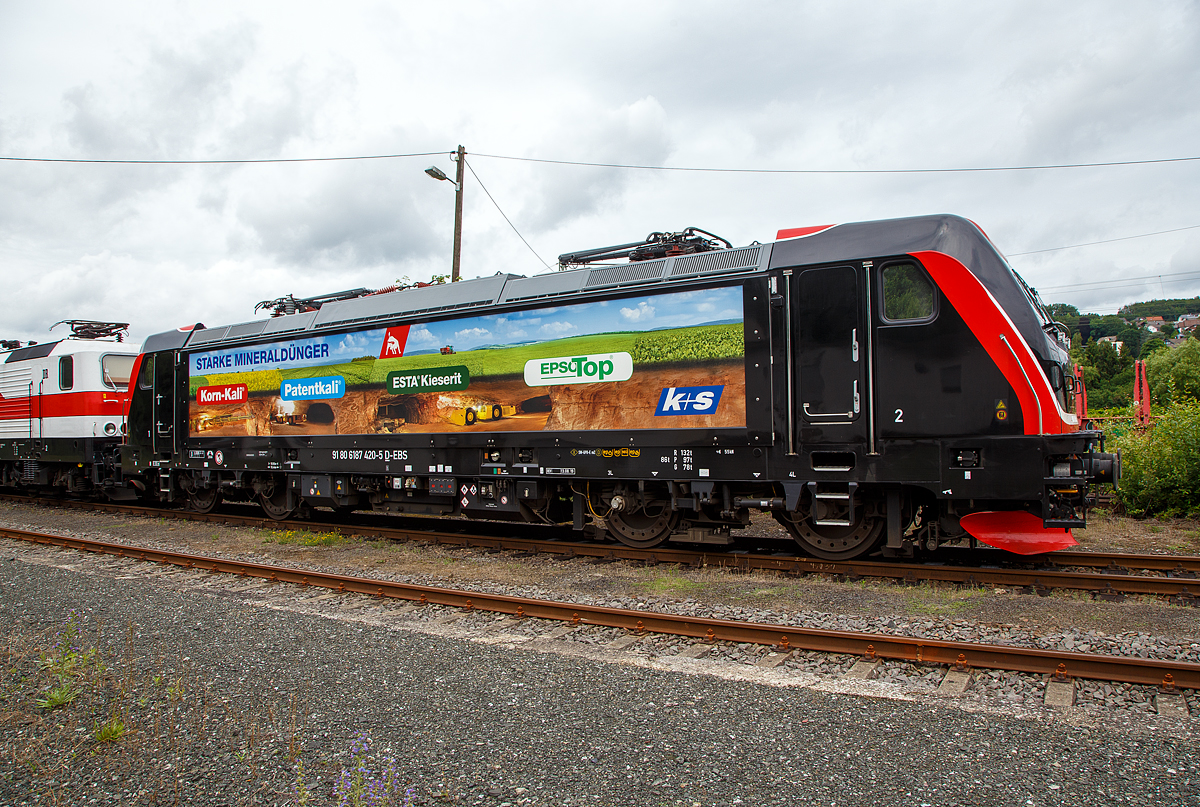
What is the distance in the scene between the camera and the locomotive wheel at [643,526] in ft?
29.6

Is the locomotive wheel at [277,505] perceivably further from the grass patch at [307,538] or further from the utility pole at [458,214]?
the utility pole at [458,214]

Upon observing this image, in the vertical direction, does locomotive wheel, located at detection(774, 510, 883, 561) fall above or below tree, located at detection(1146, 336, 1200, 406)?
below

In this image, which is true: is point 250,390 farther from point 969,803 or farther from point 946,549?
point 969,803

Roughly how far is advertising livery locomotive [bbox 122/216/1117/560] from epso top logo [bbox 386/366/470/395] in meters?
0.03

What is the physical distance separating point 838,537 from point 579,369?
365 cm

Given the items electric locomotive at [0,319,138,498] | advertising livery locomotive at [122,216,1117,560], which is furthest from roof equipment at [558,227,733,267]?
electric locomotive at [0,319,138,498]

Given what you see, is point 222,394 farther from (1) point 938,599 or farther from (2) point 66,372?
(1) point 938,599

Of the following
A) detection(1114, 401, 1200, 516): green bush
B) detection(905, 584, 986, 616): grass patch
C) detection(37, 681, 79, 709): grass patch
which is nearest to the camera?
detection(37, 681, 79, 709): grass patch

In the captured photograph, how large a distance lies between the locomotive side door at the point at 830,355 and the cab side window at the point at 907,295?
0.29 metres

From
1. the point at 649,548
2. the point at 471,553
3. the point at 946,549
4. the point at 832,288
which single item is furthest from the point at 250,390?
the point at 946,549

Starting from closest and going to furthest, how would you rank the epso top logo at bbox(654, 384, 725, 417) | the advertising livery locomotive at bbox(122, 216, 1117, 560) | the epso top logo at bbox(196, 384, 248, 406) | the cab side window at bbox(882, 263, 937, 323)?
the advertising livery locomotive at bbox(122, 216, 1117, 560) < the cab side window at bbox(882, 263, 937, 323) < the epso top logo at bbox(654, 384, 725, 417) < the epso top logo at bbox(196, 384, 248, 406)

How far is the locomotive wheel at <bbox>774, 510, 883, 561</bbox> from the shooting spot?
794cm

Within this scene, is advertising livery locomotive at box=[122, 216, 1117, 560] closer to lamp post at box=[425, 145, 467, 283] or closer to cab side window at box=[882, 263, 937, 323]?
cab side window at box=[882, 263, 937, 323]

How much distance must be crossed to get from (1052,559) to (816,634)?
4431 mm
